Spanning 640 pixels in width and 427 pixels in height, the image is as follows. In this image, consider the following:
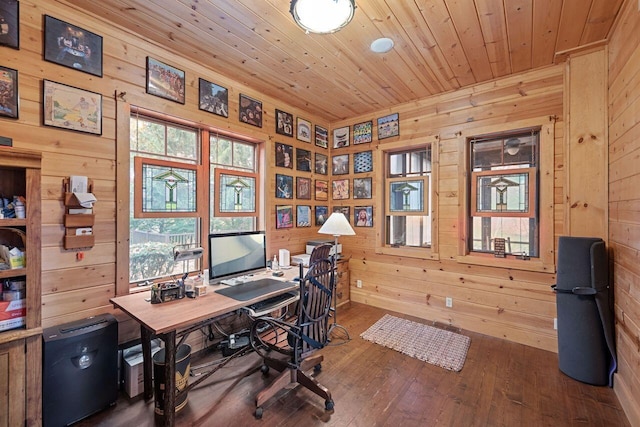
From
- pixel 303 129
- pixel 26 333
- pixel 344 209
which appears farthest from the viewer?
pixel 344 209

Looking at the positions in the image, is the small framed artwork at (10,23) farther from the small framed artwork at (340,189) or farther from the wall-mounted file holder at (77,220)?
the small framed artwork at (340,189)

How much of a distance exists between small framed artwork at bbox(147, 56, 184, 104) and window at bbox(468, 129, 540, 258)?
127 inches

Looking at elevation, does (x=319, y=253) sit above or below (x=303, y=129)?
below

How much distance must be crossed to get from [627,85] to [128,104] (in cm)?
375

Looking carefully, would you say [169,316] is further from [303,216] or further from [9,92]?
[303,216]

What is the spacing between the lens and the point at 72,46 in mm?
1951

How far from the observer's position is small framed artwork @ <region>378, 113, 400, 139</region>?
12.1ft

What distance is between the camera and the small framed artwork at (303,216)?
151 inches

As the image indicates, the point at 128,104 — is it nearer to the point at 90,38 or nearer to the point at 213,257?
the point at 90,38

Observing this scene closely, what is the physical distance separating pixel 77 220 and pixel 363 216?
3166 millimetres

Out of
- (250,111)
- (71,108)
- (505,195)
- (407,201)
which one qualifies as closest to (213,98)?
(250,111)

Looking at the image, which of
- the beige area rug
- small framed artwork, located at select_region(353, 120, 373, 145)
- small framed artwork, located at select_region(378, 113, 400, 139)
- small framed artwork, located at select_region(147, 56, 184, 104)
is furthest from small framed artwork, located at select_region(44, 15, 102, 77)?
the beige area rug

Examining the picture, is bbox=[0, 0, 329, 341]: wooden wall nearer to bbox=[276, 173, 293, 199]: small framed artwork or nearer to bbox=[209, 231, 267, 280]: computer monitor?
bbox=[209, 231, 267, 280]: computer monitor

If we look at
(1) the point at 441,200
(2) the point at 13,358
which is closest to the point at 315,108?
(1) the point at 441,200
